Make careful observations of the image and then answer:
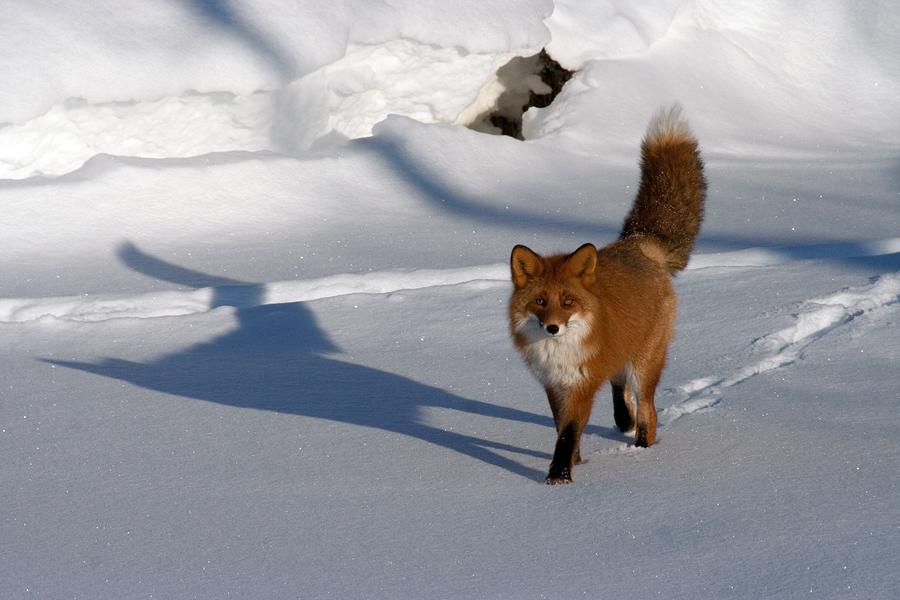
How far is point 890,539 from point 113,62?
6.41m

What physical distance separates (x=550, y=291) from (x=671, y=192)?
1198mm

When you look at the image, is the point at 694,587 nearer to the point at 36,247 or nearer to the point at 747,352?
the point at 747,352

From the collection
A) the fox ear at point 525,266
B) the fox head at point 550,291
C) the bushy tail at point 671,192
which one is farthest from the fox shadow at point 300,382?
the bushy tail at point 671,192

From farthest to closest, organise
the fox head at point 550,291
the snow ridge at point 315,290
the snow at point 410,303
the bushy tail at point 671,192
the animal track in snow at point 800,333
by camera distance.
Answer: the snow ridge at point 315,290, the bushy tail at point 671,192, the animal track in snow at point 800,333, the fox head at point 550,291, the snow at point 410,303

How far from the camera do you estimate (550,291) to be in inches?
119

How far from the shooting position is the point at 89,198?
21.8 feet

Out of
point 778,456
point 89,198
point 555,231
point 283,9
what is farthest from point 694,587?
point 283,9

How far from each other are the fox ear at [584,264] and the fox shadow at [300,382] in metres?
0.72

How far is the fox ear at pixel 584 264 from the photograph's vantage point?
3047 mm

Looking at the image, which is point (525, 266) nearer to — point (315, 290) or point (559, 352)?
point (559, 352)

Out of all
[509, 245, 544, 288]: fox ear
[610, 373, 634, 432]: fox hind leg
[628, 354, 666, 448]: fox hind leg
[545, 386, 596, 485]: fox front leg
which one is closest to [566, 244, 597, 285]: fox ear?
[509, 245, 544, 288]: fox ear

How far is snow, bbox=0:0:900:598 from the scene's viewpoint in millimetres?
2492

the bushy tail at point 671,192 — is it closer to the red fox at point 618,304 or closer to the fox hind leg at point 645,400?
the red fox at point 618,304

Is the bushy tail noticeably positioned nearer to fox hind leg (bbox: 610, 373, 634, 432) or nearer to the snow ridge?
fox hind leg (bbox: 610, 373, 634, 432)
